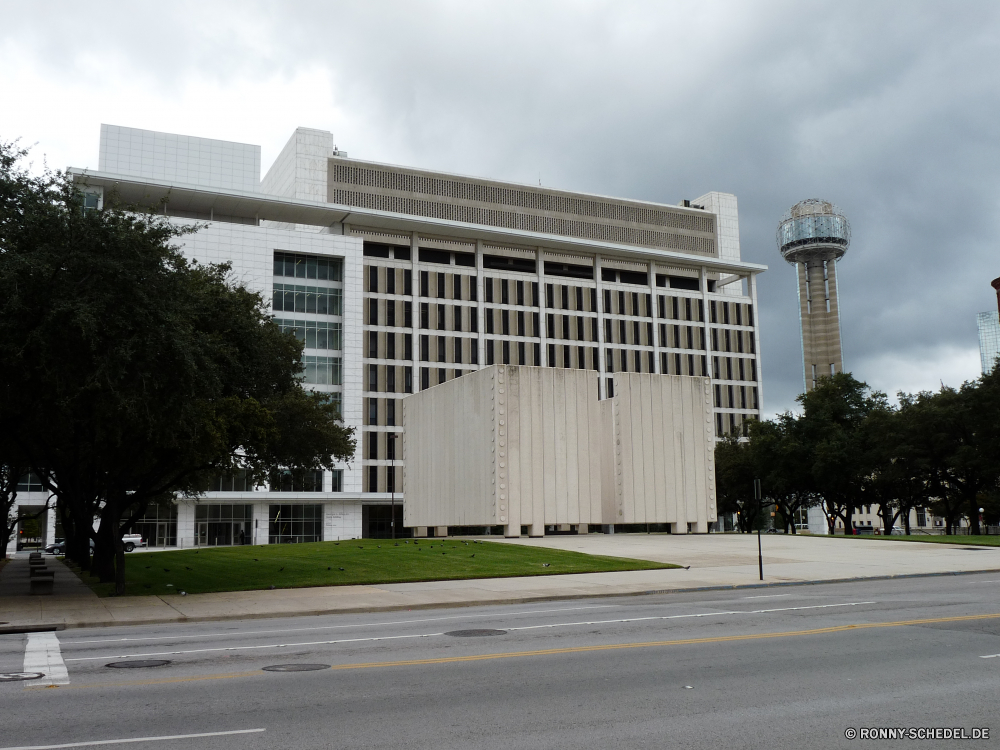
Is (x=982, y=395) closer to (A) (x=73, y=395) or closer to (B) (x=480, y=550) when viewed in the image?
(B) (x=480, y=550)

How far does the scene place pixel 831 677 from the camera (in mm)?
10320

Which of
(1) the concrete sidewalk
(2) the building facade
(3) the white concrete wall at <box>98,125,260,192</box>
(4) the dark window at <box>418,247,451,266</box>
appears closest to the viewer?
(1) the concrete sidewalk

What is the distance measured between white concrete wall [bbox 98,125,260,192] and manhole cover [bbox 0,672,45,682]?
86497 mm

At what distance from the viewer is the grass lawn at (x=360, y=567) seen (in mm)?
26875

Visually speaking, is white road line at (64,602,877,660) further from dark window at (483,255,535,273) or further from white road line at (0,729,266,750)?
dark window at (483,255,535,273)

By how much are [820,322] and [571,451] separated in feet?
419

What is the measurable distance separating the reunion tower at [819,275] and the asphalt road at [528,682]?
506 ft

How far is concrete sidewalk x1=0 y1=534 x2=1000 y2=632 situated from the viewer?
20047 millimetres

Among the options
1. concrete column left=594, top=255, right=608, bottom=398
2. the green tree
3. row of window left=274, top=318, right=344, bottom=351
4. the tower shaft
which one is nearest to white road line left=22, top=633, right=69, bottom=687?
the green tree

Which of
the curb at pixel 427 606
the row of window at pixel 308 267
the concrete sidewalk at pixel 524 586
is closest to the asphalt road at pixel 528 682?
the curb at pixel 427 606

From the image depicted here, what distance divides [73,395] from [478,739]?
17031 millimetres

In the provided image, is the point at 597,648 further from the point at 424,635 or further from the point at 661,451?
the point at 661,451

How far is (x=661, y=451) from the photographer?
51.1m

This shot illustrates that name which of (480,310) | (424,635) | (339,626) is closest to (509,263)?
(480,310)
